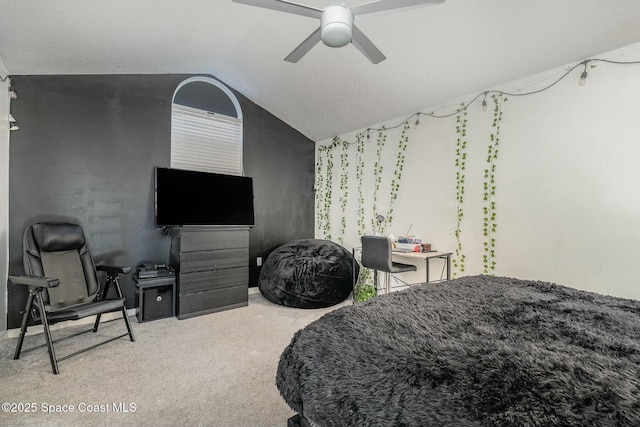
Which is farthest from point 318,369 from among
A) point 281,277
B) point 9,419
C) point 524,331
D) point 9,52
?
point 9,52

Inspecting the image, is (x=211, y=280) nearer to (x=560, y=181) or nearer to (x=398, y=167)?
(x=398, y=167)

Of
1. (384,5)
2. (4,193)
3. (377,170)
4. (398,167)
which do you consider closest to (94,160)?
(4,193)

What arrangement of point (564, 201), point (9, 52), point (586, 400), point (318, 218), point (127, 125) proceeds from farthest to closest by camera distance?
point (318, 218) → point (127, 125) → point (564, 201) → point (9, 52) → point (586, 400)

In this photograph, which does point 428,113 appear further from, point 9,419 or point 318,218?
point 9,419

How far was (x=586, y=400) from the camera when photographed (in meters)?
0.71

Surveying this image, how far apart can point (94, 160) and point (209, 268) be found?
1601mm

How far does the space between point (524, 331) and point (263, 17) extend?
2.98 m

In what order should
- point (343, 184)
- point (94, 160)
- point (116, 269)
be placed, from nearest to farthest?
1. point (116, 269)
2. point (94, 160)
3. point (343, 184)

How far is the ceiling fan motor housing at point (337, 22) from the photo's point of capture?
1776 millimetres

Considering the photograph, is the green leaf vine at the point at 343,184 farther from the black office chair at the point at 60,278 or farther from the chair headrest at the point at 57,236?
the chair headrest at the point at 57,236

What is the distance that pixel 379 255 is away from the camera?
3.29 meters

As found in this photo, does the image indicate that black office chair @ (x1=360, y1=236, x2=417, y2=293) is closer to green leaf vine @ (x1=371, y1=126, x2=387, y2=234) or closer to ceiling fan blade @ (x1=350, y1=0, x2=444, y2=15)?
green leaf vine @ (x1=371, y1=126, x2=387, y2=234)

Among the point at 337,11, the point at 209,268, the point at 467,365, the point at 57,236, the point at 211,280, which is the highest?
the point at 337,11

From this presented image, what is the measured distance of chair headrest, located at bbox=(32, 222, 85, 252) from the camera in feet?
8.54
